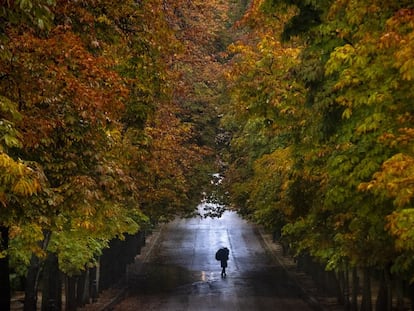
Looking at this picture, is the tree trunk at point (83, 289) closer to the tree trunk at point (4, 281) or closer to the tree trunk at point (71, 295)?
the tree trunk at point (71, 295)

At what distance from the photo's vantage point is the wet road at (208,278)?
1257 inches

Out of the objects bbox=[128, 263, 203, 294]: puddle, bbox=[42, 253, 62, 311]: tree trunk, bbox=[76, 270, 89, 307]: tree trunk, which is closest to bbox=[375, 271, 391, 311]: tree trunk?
bbox=[42, 253, 62, 311]: tree trunk

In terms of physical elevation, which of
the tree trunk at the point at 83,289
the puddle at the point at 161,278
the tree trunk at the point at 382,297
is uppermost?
the puddle at the point at 161,278

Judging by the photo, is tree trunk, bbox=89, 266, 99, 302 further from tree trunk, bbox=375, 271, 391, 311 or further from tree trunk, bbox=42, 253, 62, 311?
tree trunk, bbox=375, 271, 391, 311

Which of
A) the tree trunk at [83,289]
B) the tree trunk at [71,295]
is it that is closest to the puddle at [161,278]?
the tree trunk at [83,289]

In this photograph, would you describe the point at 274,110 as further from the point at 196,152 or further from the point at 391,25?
the point at 196,152

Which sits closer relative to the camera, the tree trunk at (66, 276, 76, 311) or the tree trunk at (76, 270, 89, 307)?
the tree trunk at (66, 276, 76, 311)

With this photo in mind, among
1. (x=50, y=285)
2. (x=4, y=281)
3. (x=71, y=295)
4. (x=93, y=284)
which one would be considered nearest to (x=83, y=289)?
(x=93, y=284)

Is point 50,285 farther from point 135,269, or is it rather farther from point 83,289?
point 135,269

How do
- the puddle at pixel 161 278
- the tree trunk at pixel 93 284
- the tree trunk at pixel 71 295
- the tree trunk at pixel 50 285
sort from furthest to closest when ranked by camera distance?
the puddle at pixel 161 278, the tree trunk at pixel 93 284, the tree trunk at pixel 71 295, the tree trunk at pixel 50 285

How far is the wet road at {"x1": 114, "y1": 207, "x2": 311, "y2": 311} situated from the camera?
3192cm

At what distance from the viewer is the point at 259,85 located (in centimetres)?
1977

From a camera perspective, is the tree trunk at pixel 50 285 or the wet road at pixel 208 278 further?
the wet road at pixel 208 278

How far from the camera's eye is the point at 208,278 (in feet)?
136
